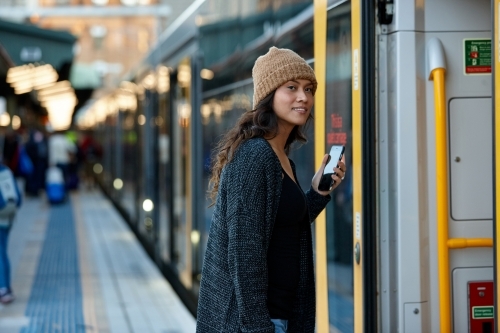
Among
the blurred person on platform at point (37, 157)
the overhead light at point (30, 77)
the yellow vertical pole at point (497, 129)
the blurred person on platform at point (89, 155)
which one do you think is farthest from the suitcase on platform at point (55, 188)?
the yellow vertical pole at point (497, 129)

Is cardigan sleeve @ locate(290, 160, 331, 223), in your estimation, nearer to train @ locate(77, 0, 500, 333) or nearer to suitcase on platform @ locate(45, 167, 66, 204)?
train @ locate(77, 0, 500, 333)

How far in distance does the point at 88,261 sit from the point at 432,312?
8256 mm

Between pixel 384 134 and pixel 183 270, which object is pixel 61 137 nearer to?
pixel 183 270

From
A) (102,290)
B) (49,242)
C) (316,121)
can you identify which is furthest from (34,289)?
(316,121)

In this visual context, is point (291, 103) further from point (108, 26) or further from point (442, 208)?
point (108, 26)

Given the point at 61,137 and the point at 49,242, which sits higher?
the point at 61,137

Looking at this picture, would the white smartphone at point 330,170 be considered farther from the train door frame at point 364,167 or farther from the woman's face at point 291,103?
the train door frame at point 364,167

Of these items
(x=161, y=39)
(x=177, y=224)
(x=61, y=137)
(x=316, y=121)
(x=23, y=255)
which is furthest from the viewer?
(x=61, y=137)

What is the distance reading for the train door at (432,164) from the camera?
11.3 feet

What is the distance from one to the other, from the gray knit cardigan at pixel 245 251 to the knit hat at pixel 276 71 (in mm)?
162

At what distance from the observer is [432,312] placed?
11.4ft

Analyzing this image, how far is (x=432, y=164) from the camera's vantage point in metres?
3.46

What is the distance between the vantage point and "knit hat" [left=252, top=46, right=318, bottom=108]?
2.64 meters

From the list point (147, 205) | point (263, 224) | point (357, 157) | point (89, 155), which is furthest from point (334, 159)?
point (89, 155)
